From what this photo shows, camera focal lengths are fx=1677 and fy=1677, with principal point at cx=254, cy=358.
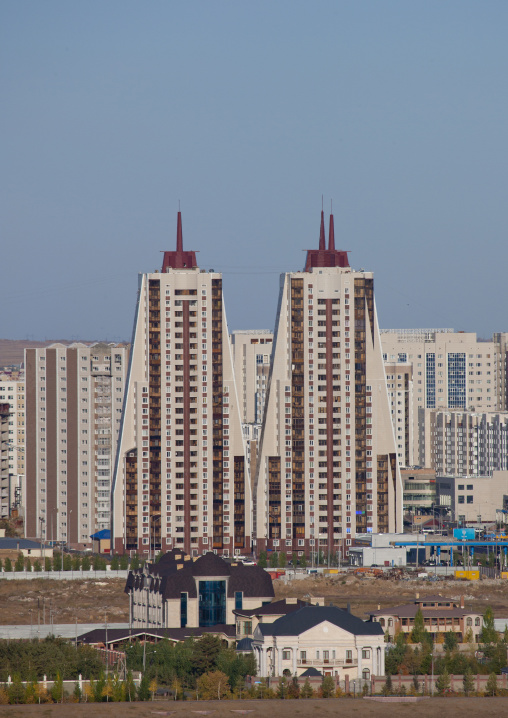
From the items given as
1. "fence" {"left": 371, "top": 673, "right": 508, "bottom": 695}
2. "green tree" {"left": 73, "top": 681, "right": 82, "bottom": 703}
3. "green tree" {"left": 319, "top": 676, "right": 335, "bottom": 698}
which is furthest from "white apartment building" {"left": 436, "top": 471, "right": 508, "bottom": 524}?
"green tree" {"left": 73, "top": 681, "right": 82, "bottom": 703}

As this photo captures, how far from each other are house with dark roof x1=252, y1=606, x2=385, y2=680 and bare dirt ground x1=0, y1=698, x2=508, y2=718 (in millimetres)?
5310

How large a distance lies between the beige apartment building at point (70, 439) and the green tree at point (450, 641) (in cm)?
6968

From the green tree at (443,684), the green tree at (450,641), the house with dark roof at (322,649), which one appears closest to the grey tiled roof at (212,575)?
the green tree at (450,641)

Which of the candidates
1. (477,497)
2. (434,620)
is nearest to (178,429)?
(434,620)

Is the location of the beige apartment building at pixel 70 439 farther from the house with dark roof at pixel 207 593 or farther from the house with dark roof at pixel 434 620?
the house with dark roof at pixel 434 620

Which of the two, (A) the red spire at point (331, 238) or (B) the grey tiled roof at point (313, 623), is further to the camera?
(A) the red spire at point (331, 238)

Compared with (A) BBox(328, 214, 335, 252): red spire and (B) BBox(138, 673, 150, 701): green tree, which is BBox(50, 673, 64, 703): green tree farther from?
(A) BBox(328, 214, 335, 252): red spire

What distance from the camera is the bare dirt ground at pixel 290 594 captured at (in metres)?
A: 122

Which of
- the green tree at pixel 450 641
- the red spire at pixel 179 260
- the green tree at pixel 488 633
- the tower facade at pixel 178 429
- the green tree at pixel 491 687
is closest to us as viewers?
the green tree at pixel 491 687

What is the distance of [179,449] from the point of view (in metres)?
146

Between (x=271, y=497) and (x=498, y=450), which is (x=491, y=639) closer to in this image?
(x=271, y=497)

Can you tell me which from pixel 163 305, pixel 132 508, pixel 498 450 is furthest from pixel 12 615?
pixel 498 450

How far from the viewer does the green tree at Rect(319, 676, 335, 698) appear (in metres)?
83.5

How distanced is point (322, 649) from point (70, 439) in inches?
3224
